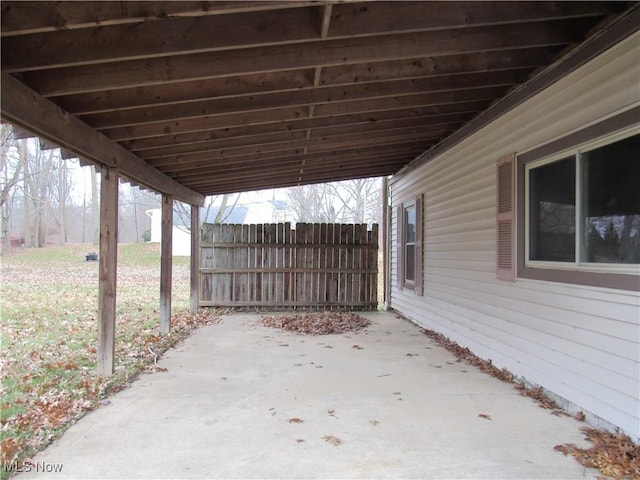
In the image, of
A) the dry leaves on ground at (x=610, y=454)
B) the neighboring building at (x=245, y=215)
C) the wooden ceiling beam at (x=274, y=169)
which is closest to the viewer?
the dry leaves on ground at (x=610, y=454)

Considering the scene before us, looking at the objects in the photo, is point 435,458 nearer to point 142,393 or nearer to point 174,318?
point 142,393

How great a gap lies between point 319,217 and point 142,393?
22469 millimetres

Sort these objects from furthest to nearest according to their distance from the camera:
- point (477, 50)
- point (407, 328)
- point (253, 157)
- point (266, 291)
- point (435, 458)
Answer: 1. point (266, 291)
2. point (407, 328)
3. point (253, 157)
4. point (477, 50)
5. point (435, 458)

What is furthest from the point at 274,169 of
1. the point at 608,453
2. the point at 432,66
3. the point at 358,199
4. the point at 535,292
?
the point at 358,199

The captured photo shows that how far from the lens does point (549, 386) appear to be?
12.4 ft

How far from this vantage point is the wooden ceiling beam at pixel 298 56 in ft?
10.3

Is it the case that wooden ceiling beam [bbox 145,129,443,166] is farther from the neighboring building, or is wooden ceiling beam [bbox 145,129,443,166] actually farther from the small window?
the neighboring building

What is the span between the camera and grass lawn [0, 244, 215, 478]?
10.5ft

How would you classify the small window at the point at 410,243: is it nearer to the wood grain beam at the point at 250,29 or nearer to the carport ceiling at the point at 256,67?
the carport ceiling at the point at 256,67

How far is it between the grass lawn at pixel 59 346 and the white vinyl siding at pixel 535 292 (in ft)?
12.6

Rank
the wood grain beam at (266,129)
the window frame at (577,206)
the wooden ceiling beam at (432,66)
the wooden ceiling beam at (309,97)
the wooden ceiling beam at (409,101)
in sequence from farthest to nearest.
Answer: the wood grain beam at (266,129)
the wooden ceiling beam at (409,101)
the wooden ceiling beam at (309,97)
the wooden ceiling beam at (432,66)
the window frame at (577,206)

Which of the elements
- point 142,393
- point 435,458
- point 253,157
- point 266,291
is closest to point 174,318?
point 266,291

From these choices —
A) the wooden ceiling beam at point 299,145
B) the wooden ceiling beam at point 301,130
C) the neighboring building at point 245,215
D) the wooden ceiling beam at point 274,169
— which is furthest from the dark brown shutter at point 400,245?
the neighboring building at point 245,215

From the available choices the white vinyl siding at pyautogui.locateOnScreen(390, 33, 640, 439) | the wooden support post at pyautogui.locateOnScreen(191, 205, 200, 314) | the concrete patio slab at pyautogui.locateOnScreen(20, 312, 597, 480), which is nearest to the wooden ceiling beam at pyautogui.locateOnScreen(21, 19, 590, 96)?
the white vinyl siding at pyautogui.locateOnScreen(390, 33, 640, 439)
